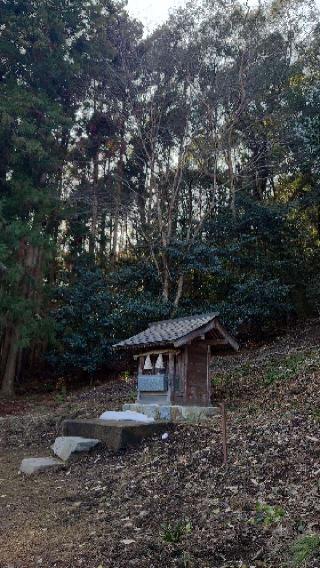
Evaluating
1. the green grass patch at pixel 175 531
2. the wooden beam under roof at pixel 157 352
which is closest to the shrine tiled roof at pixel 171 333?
the wooden beam under roof at pixel 157 352

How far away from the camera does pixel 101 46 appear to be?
20.9 meters

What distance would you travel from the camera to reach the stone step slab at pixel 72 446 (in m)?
9.36

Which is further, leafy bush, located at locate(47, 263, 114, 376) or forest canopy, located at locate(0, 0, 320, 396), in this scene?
leafy bush, located at locate(47, 263, 114, 376)

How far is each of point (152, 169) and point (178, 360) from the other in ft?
36.3

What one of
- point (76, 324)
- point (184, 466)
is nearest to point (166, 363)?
point (184, 466)

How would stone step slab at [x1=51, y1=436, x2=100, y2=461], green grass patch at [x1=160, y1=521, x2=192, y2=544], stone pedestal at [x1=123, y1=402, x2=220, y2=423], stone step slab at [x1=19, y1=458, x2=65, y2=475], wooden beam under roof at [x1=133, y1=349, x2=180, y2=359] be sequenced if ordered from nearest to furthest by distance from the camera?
1. green grass patch at [x1=160, y1=521, x2=192, y2=544]
2. stone step slab at [x1=19, y1=458, x2=65, y2=475]
3. stone step slab at [x1=51, y1=436, x2=100, y2=461]
4. stone pedestal at [x1=123, y1=402, x2=220, y2=423]
5. wooden beam under roof at [x1=133, y1=349, x2=180, y2=359]

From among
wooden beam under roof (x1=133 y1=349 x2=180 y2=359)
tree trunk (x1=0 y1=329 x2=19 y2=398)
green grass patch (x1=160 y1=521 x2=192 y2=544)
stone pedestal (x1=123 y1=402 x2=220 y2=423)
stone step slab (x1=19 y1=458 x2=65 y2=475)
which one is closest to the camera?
green grass patch (x1=160 y1=521 x2=192 y2=544)

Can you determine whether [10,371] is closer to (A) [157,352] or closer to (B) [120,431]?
(A) [157,352]

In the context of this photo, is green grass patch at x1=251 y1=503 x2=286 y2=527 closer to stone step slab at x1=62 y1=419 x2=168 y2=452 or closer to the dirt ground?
the dirt ground

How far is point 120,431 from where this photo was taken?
9398mm

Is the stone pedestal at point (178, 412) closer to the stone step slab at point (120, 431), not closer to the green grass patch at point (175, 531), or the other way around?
the stone step slab at point (120, 431)

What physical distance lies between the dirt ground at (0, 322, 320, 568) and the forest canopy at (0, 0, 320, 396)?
27.4ft

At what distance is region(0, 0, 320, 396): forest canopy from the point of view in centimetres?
1870

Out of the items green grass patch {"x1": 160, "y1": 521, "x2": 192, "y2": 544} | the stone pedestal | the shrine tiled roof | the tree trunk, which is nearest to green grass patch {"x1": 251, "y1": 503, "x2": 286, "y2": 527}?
green grass patch {"x1": 160, "y1": 521, "x2": 192, "y2": 544}
